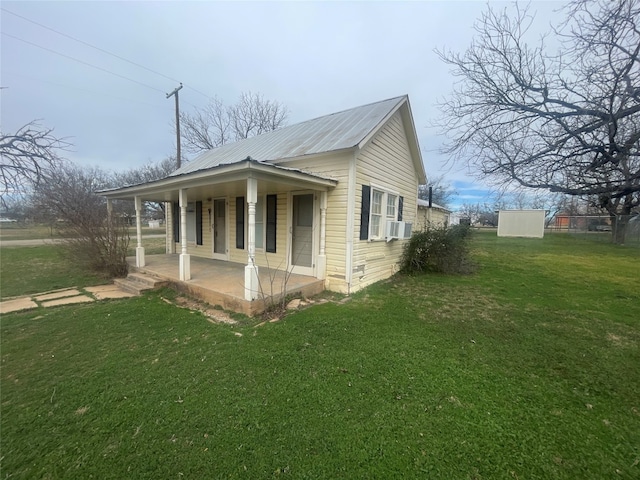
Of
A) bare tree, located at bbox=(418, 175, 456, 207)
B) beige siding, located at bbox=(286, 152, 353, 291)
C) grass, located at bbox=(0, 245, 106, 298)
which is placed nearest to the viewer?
beige siding, located at bbox=(286, 152, 353, 291)

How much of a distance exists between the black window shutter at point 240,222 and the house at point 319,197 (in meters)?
0.03

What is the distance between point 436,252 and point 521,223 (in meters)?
23.3

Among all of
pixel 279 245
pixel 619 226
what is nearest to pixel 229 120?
pixel 279 245

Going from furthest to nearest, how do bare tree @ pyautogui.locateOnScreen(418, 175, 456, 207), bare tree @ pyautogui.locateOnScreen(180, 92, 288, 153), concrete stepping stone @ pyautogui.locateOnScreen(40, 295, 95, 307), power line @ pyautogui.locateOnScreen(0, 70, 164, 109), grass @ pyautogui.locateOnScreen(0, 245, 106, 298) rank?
bare tree @ pyautogui.locateOnScreen(418, 175, 456, 207) → bare tree @ pyautogui.locateOnScreen(180, 92, 288, 153) → power line @ pyautogui.locateOnScreen(0, 70, 164, 109) → grass @ pyautogui.locateOnScreen(0, 245, 106, 298) → concrete stepping stone @ pyautogui.locateOnScreen(40, 295, 95, 307)

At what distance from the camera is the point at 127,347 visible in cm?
360

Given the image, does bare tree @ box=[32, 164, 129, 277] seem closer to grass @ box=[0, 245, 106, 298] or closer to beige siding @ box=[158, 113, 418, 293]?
grass @ box=[0, 245, 106, 298]

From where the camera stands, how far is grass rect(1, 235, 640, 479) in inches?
73.9

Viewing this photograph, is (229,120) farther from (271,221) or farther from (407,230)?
(407,230)

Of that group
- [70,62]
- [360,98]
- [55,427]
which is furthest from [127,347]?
[360,98]

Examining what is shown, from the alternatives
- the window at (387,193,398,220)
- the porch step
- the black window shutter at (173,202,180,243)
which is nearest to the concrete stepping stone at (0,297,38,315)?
the porch step

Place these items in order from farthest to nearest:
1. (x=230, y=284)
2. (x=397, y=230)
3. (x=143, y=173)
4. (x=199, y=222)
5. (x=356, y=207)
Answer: (x=143, y=173), (x=199, y=222), (x=397, y=230), (x=356, y=207), (x=230, y=284)

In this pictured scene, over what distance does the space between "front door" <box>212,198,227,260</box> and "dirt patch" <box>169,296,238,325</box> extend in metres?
3.31

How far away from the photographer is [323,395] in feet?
8.48

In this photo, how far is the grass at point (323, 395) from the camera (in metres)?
1.88
